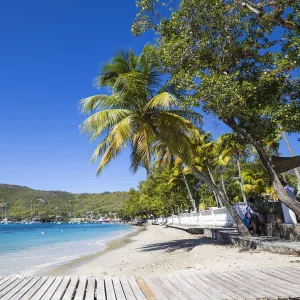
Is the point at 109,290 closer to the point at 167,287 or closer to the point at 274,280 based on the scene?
the point at 167,287

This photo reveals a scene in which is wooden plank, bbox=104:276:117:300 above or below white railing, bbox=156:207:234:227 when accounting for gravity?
below

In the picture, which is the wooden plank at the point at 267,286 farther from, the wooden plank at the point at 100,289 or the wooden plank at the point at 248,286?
the wooden plank at the point at 100,289

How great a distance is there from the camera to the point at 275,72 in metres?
7.88

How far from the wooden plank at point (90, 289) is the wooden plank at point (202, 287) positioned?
145 centimetres

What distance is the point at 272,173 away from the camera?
28.9ft

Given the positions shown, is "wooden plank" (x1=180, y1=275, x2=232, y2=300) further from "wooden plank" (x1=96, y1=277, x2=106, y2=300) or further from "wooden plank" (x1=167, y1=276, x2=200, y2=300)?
"wooden plank" (x1=96, y1=277, x2=106, y2=300)

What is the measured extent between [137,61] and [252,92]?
6.72 meters

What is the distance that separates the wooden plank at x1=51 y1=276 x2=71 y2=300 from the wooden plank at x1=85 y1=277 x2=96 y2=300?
0.33 meters

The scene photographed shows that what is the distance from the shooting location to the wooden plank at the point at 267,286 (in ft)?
12.9

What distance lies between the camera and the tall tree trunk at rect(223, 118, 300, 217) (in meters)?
8.09

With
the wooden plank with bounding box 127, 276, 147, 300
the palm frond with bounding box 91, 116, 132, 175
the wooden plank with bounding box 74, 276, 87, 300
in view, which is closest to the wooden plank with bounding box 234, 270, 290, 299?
the wooden plank with bounding box 127, 276, 147, 300

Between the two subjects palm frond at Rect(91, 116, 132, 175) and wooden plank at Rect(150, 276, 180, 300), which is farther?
palm frond at Rect(91, 116, 132, 175)

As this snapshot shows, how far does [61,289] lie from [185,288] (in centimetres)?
181

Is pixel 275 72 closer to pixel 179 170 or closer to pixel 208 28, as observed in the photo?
pixel 208 28
